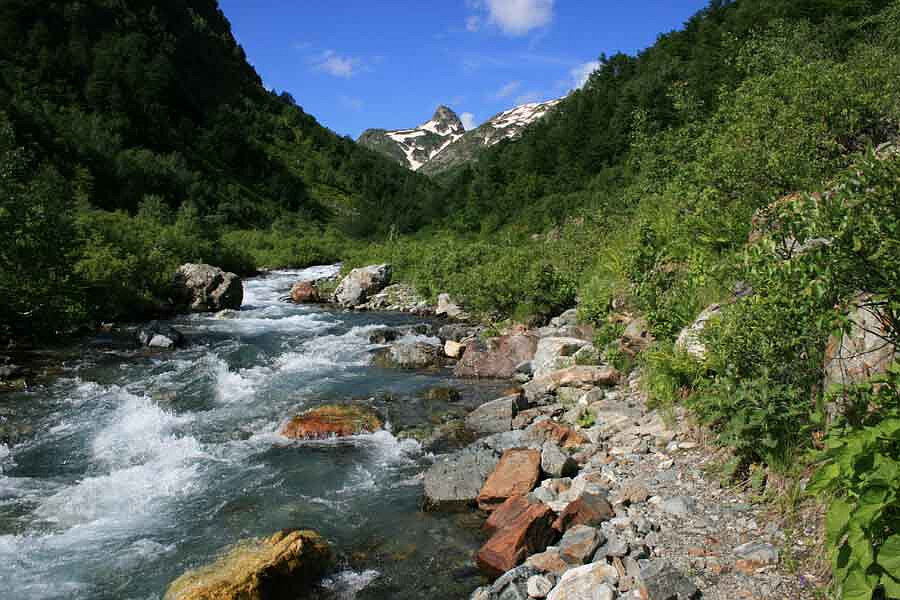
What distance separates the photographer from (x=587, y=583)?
5.06 metres

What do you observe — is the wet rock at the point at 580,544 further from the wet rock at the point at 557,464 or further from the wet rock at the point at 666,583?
the wet rock at the point at 557,464

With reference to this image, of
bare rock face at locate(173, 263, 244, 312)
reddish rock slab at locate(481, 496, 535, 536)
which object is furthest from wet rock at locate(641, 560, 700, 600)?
bare rock face at locate(173, 263, 244, 312)

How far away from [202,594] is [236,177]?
84.6 meters

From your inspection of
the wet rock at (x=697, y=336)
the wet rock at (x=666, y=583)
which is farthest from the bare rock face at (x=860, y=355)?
the wet rock at (x=697, y=336)

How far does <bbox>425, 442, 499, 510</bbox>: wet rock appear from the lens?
7934mm

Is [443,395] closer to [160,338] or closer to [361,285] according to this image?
[160,338]

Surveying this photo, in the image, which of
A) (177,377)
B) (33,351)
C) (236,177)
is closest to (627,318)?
(177,377)

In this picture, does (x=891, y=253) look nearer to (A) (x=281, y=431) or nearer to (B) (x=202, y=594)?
(B) (x=202, y=594)

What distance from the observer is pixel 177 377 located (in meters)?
14.8

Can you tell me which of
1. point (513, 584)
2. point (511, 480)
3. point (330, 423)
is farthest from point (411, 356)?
point (513, 584)

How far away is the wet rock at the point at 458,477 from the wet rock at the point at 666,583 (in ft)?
10.6

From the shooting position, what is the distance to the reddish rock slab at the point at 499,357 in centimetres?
1428

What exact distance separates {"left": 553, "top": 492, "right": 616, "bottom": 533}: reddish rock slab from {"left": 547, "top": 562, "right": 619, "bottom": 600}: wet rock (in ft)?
3.36

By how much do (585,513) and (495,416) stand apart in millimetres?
4358
